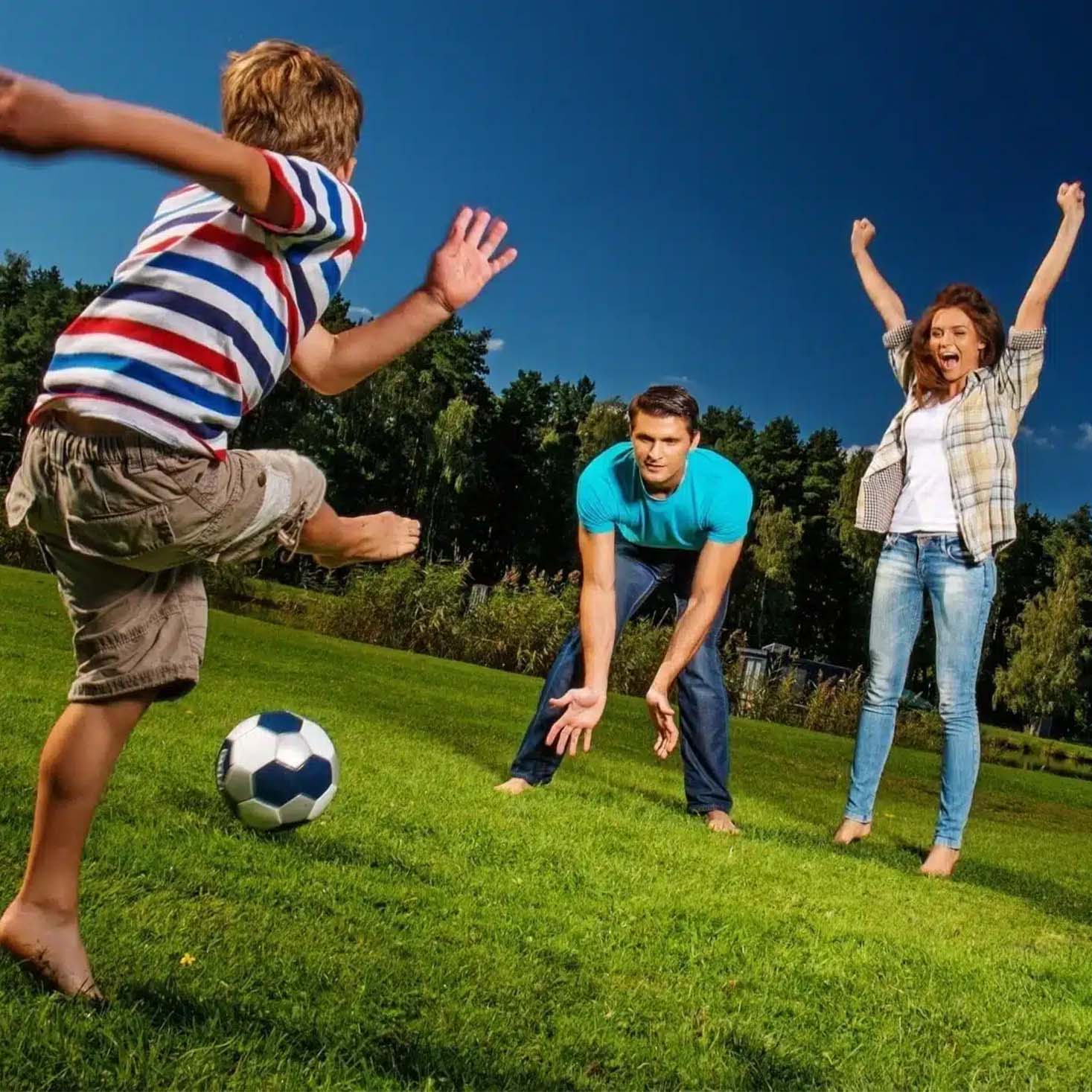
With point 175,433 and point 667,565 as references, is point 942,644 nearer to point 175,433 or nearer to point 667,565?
point 667,565

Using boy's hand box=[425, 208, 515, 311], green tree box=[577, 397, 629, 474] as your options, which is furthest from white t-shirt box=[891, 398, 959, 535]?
green tree box=[577, 397, 629, 474]

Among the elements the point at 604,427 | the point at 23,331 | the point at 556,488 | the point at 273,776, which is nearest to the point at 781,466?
the point at 556,488

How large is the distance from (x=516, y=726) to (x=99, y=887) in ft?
22.0

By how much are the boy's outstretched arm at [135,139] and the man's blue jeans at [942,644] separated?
396 centimetres

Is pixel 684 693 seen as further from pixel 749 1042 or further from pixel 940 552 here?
pixel 749 1042

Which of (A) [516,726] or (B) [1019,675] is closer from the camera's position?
(A) [516,726]

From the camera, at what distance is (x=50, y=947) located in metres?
2.18

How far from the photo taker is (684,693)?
549 centimetres

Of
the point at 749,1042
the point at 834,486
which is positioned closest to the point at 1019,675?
the point at 834,486

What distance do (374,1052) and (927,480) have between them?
411cm

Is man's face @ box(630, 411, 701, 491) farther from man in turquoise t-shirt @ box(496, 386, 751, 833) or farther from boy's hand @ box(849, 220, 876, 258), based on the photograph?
boy's hand @ box(849, 220, 876, 258)

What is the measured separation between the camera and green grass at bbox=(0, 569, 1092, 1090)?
2104 mm

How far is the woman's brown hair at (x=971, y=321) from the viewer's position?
5.34 meters

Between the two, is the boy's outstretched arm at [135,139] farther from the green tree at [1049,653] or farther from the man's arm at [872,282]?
the green tree at [1049,653]
